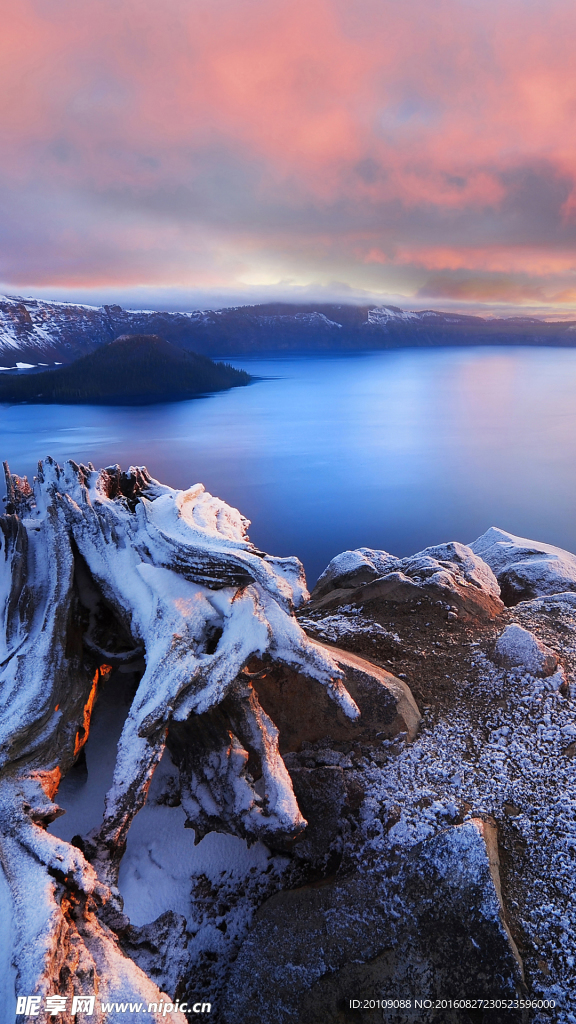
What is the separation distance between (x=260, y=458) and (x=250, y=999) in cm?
3695

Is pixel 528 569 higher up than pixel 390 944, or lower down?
higher up

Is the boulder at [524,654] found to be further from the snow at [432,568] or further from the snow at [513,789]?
the snow at [432,568]

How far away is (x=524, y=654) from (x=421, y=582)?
2.75 metres

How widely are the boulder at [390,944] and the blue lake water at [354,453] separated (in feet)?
55.8

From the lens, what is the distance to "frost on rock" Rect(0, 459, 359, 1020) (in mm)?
4121

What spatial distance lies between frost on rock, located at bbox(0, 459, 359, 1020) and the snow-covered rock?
6500 mm

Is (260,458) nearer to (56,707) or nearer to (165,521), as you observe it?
(165,521)

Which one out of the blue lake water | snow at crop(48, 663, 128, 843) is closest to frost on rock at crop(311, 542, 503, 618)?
snow at crop(48, 663, 128, 843)

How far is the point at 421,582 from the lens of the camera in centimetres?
1036

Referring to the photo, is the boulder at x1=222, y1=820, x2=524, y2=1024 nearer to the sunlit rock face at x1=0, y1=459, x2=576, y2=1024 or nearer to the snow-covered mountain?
the sunlit rock face at x1=0, y1=459, x2=576, y2=1024

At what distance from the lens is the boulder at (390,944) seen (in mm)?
4430

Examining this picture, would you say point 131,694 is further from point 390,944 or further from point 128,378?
point 128,378

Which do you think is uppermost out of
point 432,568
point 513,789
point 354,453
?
point 432,568

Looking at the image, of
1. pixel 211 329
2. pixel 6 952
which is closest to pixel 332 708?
pixel 6 952
